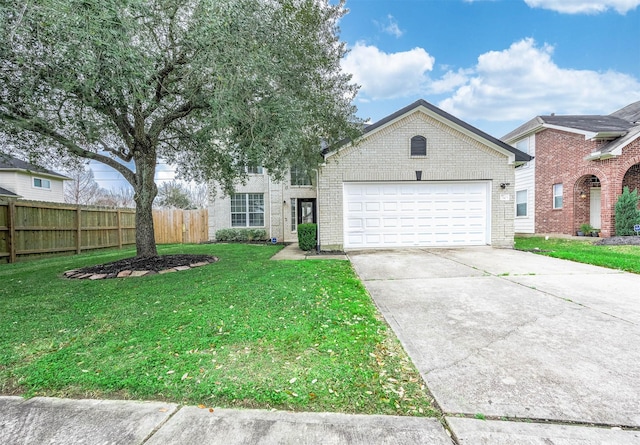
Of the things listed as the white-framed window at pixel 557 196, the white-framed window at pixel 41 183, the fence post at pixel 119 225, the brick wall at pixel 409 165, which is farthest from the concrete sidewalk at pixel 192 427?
the white-framed window at pixel 41 183

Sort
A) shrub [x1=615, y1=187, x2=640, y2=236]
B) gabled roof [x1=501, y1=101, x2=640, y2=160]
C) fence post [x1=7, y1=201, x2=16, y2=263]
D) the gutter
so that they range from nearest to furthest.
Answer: fence post [x1=7, y1=201, x2=16, y2=263], shrub [x1=615, y1=187, x2=640, y2=236], gabled roof [x1=501, y1=101, x2=640, y2=160], the gutter

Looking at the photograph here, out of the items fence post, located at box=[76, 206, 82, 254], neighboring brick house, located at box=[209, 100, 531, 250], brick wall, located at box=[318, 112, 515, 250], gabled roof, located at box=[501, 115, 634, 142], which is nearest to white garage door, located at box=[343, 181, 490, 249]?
neighboring brick house, located at box=[209, 100, 531, 250]

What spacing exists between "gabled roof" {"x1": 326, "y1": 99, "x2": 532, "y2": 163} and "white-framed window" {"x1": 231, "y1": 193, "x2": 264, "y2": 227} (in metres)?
6.47

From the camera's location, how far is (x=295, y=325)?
11.2 feet

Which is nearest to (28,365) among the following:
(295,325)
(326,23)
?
(295,325)

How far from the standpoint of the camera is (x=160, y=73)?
5.60 meters

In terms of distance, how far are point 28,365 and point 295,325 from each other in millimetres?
2389

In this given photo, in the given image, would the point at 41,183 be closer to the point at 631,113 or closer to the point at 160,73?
the point at 160,73

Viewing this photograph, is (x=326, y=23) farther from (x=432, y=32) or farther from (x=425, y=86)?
(x=425, y=86)

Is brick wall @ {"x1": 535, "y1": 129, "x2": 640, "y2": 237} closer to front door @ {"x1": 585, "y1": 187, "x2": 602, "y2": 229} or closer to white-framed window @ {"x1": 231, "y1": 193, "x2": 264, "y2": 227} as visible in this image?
front door @ {"x1": 585, "y1": 187, "x2": 602, "y2": 229}

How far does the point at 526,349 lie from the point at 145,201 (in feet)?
25.1

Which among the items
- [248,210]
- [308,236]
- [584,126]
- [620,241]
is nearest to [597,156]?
[584,126]

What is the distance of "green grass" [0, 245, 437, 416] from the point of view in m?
2.18

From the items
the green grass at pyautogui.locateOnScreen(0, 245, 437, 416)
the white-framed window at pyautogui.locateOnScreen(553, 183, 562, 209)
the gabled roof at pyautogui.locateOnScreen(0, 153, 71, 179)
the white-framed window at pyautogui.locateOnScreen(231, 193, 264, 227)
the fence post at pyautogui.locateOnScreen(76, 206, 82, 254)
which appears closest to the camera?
the green grass at pyautogui.locateOnScreen(0, 245, 437, 416)
